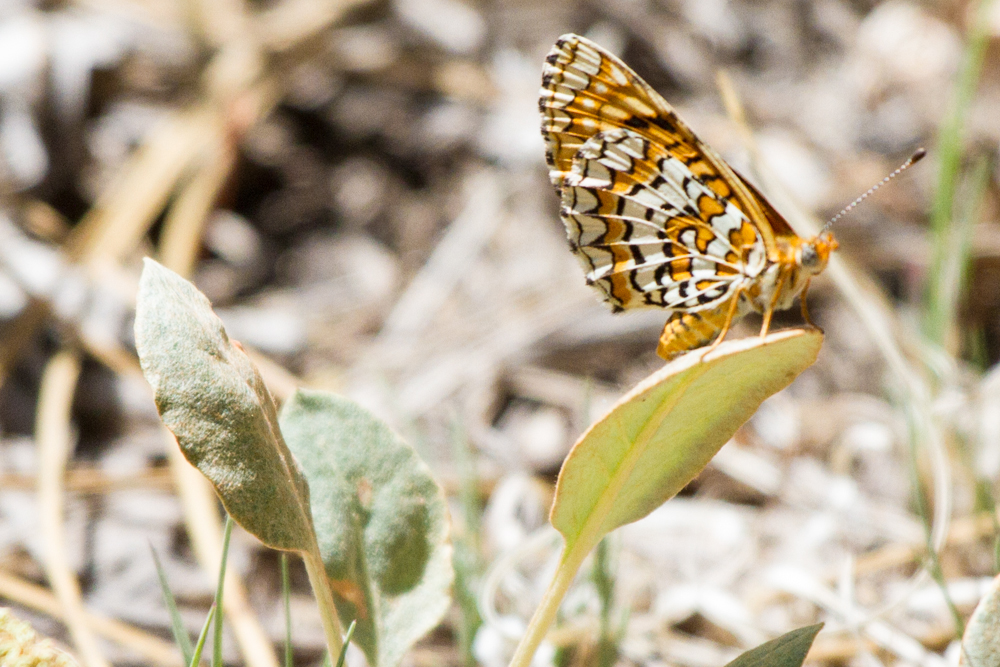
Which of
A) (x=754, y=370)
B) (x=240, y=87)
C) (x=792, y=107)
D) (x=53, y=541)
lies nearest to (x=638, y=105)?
(x=754, y=370)

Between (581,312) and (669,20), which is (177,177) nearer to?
(581,312)

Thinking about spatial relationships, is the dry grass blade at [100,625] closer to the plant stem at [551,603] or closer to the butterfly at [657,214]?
the plant stem at [551,603]

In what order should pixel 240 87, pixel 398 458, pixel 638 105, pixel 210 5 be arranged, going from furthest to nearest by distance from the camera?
pixel 210 5 → pixel 240 87 → pixel 638 105 → pixel 398 458

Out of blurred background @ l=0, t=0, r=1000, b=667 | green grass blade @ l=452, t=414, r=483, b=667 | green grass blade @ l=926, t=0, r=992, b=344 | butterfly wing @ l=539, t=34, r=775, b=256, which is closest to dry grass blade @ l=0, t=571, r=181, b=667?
blurred background @ l=0, t=0, r=1000, b=667

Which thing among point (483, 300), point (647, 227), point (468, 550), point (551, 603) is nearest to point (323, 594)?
point (551, 603)

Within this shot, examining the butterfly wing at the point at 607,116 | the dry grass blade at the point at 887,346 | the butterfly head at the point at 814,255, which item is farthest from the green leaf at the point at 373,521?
the dry grass blade at the point at 887,346

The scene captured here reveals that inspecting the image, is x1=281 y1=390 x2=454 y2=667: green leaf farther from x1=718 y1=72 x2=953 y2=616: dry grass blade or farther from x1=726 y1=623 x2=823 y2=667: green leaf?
x1=718 y1=72 x2=953 y2=616: dry grass blade

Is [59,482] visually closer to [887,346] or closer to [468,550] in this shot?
[468,550]
